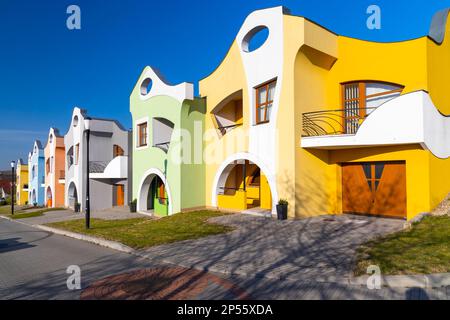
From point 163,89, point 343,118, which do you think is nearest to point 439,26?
point 343,118

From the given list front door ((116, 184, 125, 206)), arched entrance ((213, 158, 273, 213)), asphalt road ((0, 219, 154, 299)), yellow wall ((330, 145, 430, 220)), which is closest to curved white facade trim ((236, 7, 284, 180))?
arched entrance ((213, 158, 273, 213))

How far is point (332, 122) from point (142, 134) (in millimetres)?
12586

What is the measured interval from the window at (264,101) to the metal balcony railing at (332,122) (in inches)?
73.4

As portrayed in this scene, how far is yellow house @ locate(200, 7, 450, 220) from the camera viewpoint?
10.2 m

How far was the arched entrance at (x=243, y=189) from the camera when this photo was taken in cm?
1459

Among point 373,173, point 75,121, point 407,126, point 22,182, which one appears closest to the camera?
→ point 407,126

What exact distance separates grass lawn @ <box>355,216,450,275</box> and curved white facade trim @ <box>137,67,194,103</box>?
11.4m

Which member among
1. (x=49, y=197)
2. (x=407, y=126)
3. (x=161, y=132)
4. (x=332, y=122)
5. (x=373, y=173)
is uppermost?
(x=161, y=132)

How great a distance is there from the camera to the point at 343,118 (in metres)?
12.9

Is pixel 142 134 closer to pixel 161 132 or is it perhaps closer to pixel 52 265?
pixel 161 132

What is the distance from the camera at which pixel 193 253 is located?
25.2 feet

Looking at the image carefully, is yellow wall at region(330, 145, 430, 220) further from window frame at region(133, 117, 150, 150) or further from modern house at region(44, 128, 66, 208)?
modern house at region(44, 128, 66, 208)
